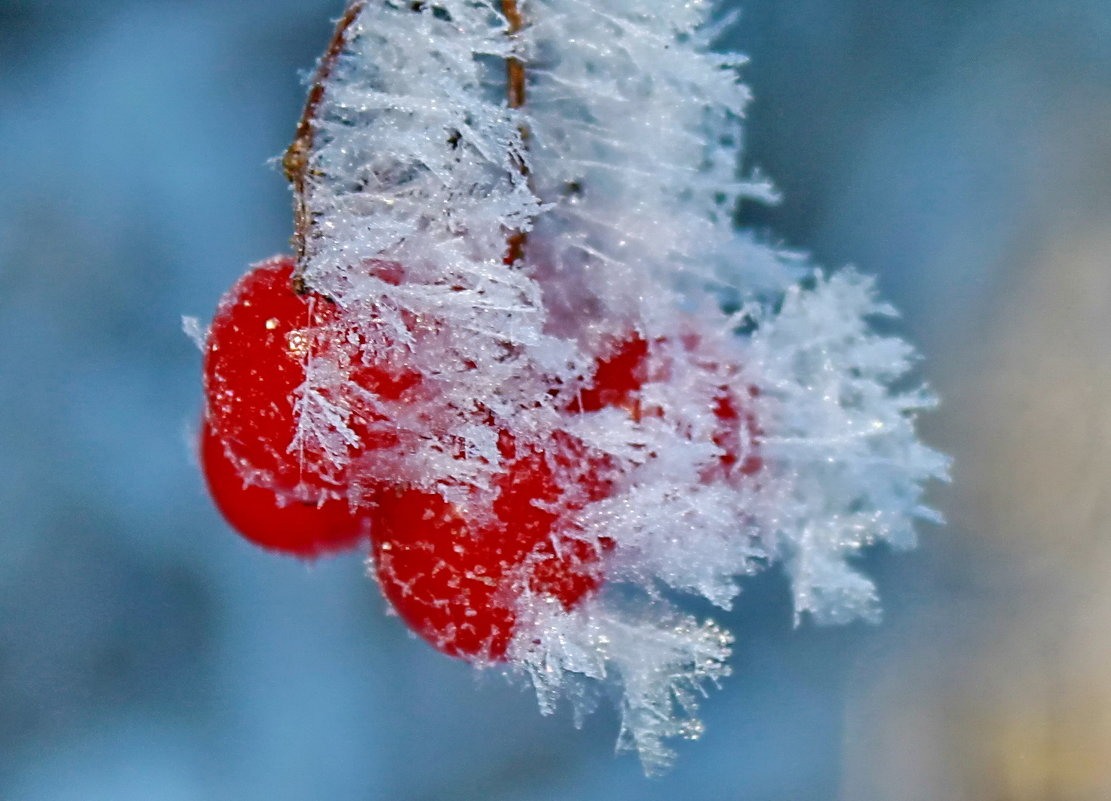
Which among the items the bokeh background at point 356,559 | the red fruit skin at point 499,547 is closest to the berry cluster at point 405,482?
the red fruit skin at point 499,547

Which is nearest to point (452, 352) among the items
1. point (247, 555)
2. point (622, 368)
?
point (622, 368)

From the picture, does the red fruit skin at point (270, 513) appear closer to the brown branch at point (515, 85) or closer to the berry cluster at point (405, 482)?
the berry cluster at point (405, 482)

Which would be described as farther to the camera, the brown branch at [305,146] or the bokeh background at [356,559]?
the bokeh background at [356,559]

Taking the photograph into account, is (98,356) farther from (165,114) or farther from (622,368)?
(622,368)

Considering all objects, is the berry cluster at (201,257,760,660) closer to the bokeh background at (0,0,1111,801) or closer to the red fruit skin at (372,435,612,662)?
the red fruit skin at (372,435,612,662)

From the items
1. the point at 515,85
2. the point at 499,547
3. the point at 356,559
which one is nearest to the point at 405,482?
the point at 499,547

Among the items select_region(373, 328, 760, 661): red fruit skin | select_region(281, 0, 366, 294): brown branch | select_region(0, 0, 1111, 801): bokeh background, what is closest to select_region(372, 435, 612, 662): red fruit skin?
select_region(373, 328, 760, 661): red fruit skin

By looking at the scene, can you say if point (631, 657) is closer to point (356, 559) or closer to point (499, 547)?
point (499, 547)
